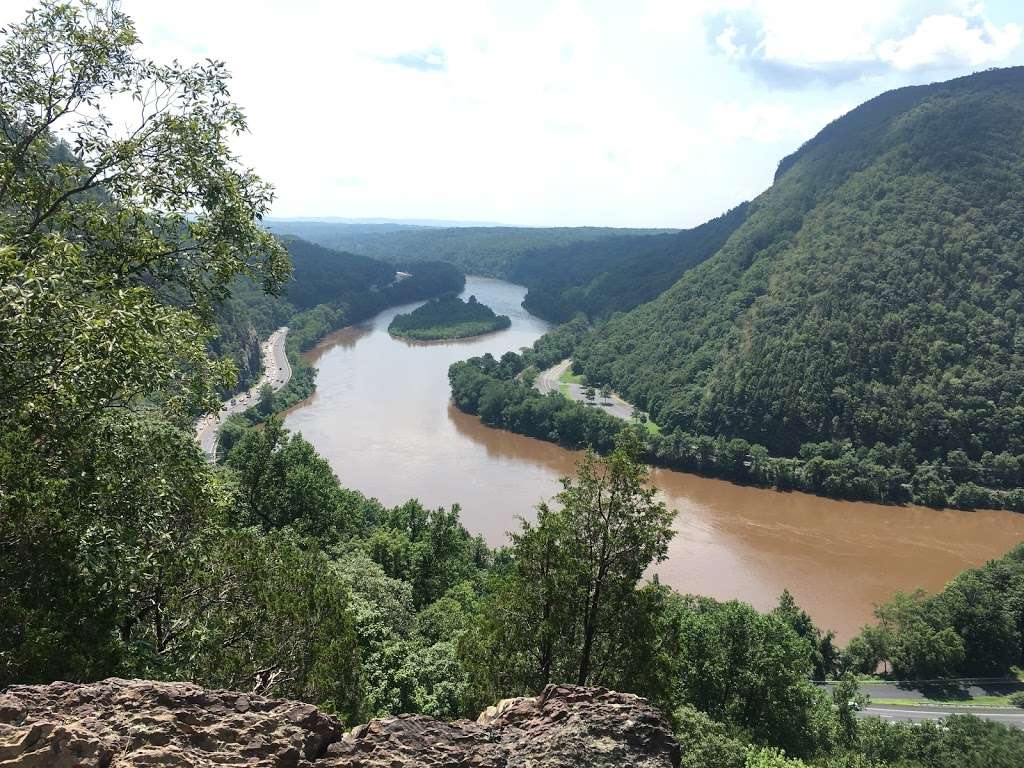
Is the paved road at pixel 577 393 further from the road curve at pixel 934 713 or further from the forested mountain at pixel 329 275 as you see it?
the forested mountain at pixel 329 275

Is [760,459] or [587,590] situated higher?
[587,590]

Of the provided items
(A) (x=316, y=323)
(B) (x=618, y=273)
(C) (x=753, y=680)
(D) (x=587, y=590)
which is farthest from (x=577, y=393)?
(D) (x=587, y=590)

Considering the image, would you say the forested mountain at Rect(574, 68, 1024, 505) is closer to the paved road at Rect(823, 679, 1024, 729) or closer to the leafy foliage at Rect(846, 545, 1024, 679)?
the leafy foliage at Rect(846, 545, 1024, 679)

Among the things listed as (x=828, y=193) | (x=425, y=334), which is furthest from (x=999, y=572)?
(x=425, y=334)

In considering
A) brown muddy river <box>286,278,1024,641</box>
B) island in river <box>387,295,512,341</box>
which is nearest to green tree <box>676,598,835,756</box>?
brown muddy river <box>286,278,1024,641</box>

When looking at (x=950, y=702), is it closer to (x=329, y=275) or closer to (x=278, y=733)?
(x=278, y=733)
